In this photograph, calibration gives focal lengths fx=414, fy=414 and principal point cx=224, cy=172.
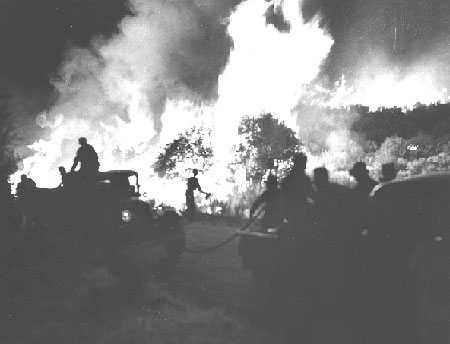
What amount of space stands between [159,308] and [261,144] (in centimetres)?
2254

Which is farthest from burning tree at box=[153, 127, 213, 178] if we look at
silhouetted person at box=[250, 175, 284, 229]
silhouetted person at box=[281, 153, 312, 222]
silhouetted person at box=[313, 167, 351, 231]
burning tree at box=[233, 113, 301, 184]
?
silhouetted person at box=[313, 167, 351, 231]

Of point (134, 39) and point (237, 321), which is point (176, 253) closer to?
point (237, 321)

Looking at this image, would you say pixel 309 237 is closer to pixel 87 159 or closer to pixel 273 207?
pixel 273 207

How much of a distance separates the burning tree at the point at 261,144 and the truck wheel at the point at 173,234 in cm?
1786

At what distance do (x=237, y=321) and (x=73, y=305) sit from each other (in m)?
2.37


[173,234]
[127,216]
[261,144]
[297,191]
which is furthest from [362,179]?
[261,144]

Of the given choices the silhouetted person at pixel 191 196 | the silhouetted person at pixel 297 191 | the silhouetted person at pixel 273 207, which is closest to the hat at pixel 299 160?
the silhouetted person at pixel 297 191

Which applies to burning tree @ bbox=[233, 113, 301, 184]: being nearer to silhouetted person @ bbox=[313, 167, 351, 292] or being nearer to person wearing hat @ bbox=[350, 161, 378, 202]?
person wearing hat @ bbox=[350, 161, 378, 202]

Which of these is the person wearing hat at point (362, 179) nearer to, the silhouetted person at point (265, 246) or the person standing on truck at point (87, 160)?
the silhouetted person at point (265, 246)

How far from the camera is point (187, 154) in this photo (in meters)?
27.9

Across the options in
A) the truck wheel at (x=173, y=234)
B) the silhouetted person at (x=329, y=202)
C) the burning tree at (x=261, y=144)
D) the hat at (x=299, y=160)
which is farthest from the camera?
the burning tree at (x=261, y=144)

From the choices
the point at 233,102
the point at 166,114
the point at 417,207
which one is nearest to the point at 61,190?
the point at 417,207

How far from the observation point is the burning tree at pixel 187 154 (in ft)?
90.3

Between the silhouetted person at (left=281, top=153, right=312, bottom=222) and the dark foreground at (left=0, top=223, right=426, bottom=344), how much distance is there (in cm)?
111
